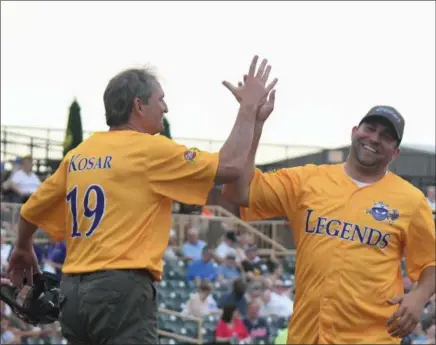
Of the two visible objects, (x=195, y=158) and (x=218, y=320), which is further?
(x=218, y=320)

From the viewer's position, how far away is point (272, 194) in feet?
18.3

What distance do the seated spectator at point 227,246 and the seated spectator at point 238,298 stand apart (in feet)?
7.87

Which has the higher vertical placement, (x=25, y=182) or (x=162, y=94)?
(x=162, y=94)

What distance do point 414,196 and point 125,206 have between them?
1.83m

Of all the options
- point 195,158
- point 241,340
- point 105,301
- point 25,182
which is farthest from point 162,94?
point 25,182

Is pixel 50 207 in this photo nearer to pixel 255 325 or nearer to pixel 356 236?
pixel 356 236

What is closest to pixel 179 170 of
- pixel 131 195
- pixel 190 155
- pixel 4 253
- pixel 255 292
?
pixel 190 155

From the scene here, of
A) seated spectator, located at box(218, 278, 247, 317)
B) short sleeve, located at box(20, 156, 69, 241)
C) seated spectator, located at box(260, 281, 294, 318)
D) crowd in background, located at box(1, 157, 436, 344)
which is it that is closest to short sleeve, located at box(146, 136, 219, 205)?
short sleeve, located at box(20, 156, 69, 241)

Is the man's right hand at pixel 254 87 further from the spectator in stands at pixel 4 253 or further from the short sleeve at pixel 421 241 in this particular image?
the spectator in stands at pixel 4 253

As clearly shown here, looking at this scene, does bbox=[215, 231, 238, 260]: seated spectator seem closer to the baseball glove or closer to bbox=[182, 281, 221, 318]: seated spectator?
bbox=[182, 281, 221, 318]: seated spectator

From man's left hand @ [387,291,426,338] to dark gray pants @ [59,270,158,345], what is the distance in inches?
55.3

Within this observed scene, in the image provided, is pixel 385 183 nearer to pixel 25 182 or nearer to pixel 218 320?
pixel 218 320

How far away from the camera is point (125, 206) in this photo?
456 centimetres

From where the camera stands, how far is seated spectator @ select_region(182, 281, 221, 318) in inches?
569
